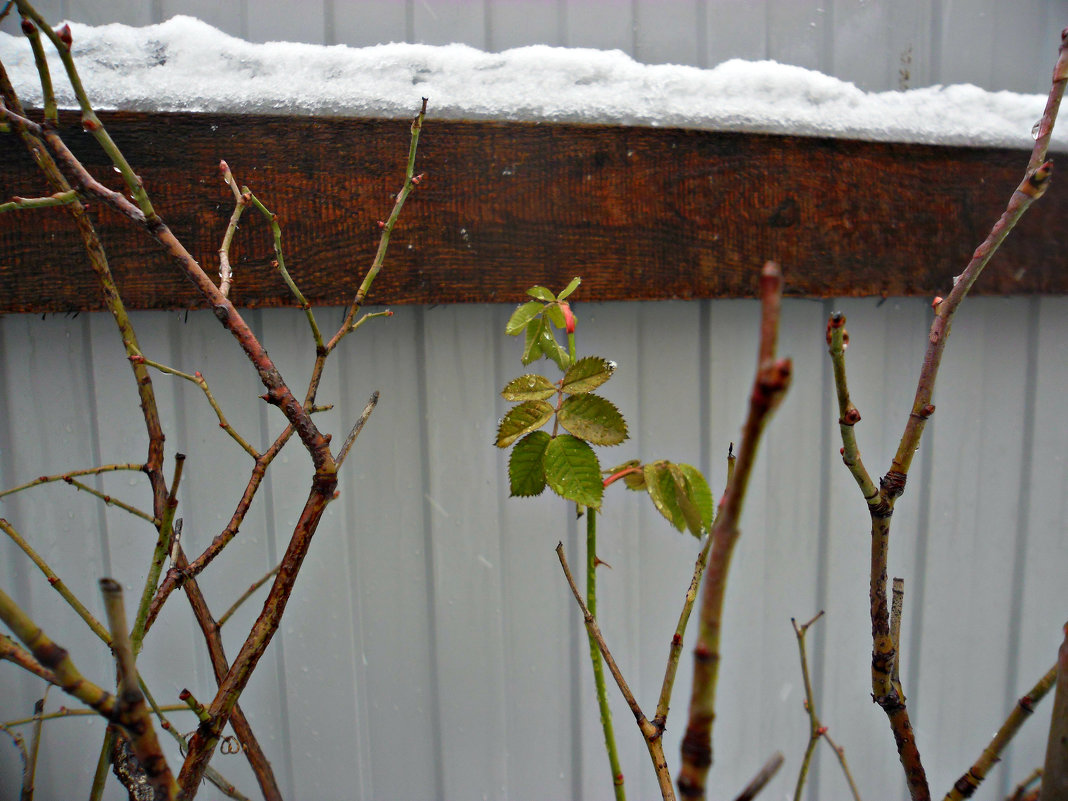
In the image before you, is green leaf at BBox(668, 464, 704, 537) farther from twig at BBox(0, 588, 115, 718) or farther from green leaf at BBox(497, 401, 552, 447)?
twig at BBox(0, 588, 115, 718)

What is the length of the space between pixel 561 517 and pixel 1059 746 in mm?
656

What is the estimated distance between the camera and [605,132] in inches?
31.5

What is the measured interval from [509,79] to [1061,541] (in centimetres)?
115

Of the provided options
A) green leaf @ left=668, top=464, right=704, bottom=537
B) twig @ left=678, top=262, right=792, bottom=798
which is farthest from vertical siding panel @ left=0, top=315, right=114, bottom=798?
twig @ left=678, top=262, right=792, bottom=798

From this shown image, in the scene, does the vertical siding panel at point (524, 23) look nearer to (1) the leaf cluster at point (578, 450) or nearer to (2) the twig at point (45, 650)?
(1) the leaf cluster at point (578, 450)

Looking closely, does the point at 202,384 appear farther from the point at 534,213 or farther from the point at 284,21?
the point at 284,21

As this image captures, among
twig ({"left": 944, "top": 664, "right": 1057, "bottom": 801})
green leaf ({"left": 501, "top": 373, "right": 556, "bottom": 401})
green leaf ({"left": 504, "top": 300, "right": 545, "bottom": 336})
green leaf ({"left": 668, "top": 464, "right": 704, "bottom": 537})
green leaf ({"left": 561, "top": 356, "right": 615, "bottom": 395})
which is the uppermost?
green leaf ({"left": 504, "top": 300, "right": 545, "bottom": 336})

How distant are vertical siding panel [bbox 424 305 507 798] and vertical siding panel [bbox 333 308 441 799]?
20 mm

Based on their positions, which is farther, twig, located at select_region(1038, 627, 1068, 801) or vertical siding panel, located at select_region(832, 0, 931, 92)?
vertical siding panel, located at select_region(832, 0, 931, 92)

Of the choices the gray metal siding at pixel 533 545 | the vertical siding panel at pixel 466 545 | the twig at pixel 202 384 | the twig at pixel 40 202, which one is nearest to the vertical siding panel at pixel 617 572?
the gray metal siding at pixel 533 545

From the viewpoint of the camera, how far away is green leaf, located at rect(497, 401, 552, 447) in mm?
538

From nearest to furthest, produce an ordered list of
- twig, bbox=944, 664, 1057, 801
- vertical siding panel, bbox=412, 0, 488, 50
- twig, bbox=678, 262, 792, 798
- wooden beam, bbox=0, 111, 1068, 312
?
twig, bbox=678, 262, 792, 798 → twig, bbox=944, 664, 1057, 801 → wooden beam, bbox=0, 111, 1068, 312 → vertical siding panel, bbox=412, 0, 488, 50

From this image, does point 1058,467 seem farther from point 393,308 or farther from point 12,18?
point 12,18

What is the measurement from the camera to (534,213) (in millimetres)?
798
